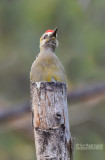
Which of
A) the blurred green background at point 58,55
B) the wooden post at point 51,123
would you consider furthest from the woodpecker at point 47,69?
the blurred green background at point 58,55

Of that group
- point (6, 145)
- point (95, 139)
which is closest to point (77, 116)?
point (95, 139)

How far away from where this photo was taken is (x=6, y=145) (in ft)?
33.8

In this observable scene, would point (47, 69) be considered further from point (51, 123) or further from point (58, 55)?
point (58, 55)

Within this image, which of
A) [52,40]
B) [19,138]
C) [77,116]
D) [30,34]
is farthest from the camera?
[30,34]

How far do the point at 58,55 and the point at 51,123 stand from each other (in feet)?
24.0

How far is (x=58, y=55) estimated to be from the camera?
10.5 meters

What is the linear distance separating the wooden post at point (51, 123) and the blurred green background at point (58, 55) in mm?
5932

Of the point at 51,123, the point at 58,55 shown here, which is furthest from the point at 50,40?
the point at 58,55

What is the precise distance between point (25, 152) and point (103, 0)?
4.74m

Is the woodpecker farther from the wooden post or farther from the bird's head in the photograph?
the wooden post

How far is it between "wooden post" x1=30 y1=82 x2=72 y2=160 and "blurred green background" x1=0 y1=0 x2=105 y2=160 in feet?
19.5

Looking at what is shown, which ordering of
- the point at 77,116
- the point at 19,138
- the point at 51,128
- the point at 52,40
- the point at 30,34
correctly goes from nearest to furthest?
the point at 51,128
the point at 52,40
the point at 77,116
the point at 19,138
the point at 30,34

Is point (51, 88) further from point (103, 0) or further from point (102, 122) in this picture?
point (103, 0)

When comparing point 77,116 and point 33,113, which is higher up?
point 77,116
